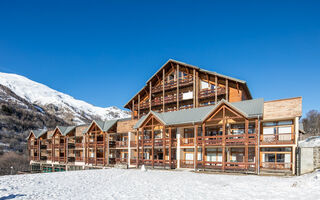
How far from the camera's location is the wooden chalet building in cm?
2127

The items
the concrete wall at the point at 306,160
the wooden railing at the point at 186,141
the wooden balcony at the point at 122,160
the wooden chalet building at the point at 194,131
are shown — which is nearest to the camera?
the concrete wall at the point at 306,160

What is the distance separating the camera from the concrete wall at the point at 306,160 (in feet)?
61.5

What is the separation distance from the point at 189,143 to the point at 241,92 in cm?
1076

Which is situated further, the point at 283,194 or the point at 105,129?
the point at 105,129

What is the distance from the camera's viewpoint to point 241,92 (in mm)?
29766

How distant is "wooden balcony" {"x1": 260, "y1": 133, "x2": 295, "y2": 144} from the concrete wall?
1.26 m

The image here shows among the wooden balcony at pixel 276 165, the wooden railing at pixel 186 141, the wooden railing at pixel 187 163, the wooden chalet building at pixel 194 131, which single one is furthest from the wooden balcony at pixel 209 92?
the wooden balcony at pixel 276 165

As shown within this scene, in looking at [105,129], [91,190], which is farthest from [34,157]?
[91,190]

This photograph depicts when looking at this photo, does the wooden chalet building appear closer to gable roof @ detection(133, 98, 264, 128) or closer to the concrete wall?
gable roof @ detection(133, 98, 264, 128)

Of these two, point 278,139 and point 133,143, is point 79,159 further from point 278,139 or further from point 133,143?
point 278,139

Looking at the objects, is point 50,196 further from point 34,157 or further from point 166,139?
point 34,157

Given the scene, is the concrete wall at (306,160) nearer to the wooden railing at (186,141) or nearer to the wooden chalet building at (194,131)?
the wooden chalet building at (194,131)

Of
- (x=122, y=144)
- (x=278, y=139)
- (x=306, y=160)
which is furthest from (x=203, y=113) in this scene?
(x=122, y=144)

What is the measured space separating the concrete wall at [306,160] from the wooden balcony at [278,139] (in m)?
1.26
